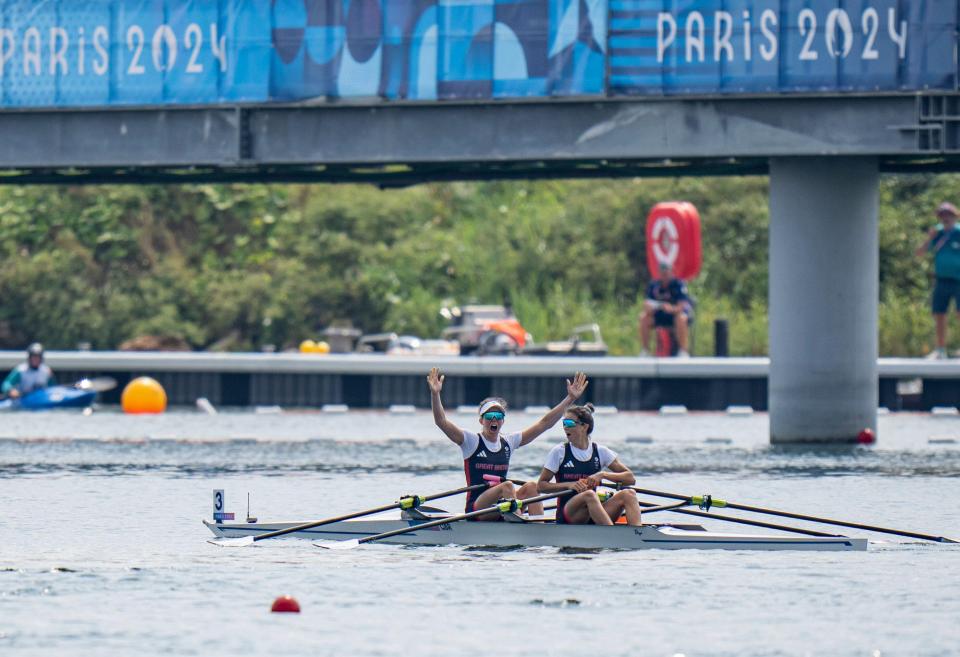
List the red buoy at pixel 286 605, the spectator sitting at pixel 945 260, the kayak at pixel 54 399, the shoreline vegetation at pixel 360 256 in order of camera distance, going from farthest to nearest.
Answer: the shoreline vegetation at pixel 360 256 < the kayak at pixel 54 399 < the spectator sitting at pixel 945 260 < the red buoy at pixel 286 605

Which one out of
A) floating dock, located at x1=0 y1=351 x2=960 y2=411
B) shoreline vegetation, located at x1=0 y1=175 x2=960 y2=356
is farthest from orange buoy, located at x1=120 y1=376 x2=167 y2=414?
shoreline vegetation, located at x1=0 y1=175 x2=960 y2=356

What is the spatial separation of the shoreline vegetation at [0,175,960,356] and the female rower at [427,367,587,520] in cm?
3028

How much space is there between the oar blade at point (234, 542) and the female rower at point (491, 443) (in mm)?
2311

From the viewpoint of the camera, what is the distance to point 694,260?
150 ft

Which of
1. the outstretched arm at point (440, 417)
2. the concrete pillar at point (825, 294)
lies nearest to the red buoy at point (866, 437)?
the concrete pillar at point (825, 294)

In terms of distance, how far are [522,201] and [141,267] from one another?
11.9 meters

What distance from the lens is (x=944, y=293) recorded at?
37344mm

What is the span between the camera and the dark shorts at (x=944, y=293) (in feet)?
122

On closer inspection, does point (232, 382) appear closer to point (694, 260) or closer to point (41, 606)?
point (694, 260)

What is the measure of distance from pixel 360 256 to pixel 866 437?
A: 27.9 metres

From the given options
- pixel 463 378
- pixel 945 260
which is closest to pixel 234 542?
pixel 945 260

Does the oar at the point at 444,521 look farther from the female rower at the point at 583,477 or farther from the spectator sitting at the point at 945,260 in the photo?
the spectator sitting at the point at 945,260

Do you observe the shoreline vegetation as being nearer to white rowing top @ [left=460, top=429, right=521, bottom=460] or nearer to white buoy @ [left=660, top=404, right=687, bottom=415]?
white buoy @ [left=660, top=404, right=687, bottom=415]

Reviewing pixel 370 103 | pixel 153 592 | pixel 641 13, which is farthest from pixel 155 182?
pixel 153 592
